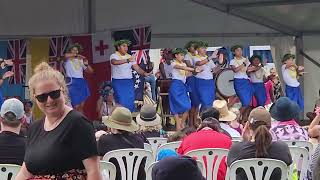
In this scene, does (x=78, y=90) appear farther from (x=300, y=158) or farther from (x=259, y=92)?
(x=300, y=158)

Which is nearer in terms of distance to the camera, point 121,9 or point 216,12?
point 121,9

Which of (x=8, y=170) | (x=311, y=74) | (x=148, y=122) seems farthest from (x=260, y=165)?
(x=311, y=74)

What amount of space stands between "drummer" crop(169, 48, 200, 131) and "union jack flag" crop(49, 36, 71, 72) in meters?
2.08

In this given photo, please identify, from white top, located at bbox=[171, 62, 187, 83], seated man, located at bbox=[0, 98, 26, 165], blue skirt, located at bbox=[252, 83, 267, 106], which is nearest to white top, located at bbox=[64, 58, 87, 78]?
white top, located at bbox=[171, 62, 187, 83]

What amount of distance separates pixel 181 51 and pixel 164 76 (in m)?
1.38

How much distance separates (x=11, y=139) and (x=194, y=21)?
10.8 metres

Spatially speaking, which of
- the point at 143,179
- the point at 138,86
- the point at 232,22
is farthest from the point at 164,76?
the point at 143,179

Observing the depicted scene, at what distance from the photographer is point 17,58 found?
1236 centimetres

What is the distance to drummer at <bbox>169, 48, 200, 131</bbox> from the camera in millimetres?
12023

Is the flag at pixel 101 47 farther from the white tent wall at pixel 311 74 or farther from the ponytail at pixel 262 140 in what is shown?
the ponytail at pixel 262 140

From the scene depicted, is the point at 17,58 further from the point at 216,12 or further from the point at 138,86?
the point at 216,12

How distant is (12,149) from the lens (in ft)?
14.5

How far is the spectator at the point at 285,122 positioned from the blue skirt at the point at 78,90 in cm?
702

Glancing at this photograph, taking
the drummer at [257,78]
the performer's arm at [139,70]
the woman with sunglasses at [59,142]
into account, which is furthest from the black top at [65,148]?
the drummer at [257,78]
